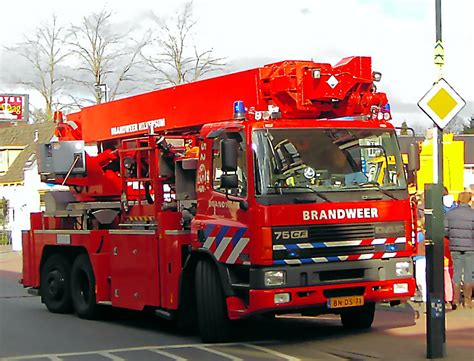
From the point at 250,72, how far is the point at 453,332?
174 inches

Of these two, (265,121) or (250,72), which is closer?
(265,121)

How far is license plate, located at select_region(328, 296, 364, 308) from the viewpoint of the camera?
32.4 ft

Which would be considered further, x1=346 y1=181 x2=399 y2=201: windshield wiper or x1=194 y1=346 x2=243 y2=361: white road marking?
x1=346 y1=181 x2=399 y2=201: windshield wiper

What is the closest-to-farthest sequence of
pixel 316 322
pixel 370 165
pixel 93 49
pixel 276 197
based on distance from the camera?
1. pixel 276 197
2. pixel 370 165
3. pixel 316 322
4. pixel 93 49

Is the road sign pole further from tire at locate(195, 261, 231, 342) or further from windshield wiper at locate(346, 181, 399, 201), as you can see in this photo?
tire at locate(195, 261, 231, 342)

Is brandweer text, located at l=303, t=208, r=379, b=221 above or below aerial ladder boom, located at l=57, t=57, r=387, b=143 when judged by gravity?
below

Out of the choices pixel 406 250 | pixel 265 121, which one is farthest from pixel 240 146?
pixel 406 250

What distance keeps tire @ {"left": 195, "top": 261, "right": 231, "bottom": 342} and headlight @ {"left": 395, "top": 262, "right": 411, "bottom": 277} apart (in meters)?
2.18

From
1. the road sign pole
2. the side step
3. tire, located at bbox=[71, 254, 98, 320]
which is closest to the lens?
the road sign pole

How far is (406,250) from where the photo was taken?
10281 millimetres

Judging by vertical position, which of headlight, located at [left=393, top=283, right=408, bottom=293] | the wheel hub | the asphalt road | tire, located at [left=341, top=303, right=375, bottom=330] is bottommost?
the asphalt road

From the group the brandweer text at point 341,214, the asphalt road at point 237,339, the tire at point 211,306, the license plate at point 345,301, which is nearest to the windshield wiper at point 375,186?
the brandweer text at point 341,214

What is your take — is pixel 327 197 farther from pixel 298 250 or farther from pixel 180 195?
pixel 180 195

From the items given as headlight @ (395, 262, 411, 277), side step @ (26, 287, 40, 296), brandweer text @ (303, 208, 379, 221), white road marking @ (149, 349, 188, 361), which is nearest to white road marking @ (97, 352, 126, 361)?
white road marking @ (149, 349, 188, 361)
